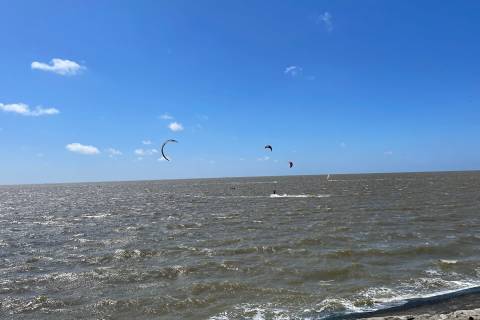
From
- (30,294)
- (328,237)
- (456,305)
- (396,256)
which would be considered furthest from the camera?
(328,237)

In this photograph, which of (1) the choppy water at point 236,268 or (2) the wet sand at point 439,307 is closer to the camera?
(2) the wet sand at point 439,307

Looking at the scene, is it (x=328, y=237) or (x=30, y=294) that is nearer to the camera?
(x=30, y=294)

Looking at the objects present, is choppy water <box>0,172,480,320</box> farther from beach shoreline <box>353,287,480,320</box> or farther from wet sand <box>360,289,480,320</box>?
wet sand <box>360,289,480,320</box>

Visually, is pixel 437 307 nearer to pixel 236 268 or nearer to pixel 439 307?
pixel 439 307

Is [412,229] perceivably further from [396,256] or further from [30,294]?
[30,294]

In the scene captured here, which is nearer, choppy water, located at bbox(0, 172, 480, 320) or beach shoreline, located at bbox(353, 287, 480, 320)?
beach shoreline, located at bbox(353, 287, 480, 320)

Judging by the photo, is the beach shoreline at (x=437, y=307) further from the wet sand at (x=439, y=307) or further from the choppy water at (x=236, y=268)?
the choppy water at (x=236, y=268)

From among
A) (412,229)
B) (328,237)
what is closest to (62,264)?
(328,237)

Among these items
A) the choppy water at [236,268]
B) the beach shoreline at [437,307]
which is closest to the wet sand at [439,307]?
the beach shoreline at [437,307]

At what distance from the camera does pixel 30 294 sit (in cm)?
1852

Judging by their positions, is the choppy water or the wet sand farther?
the choppy water

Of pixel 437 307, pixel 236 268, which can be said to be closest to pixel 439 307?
pixel 437 307

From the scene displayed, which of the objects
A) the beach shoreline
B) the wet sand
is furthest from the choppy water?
the wet sand

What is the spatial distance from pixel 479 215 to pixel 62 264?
34607mm
